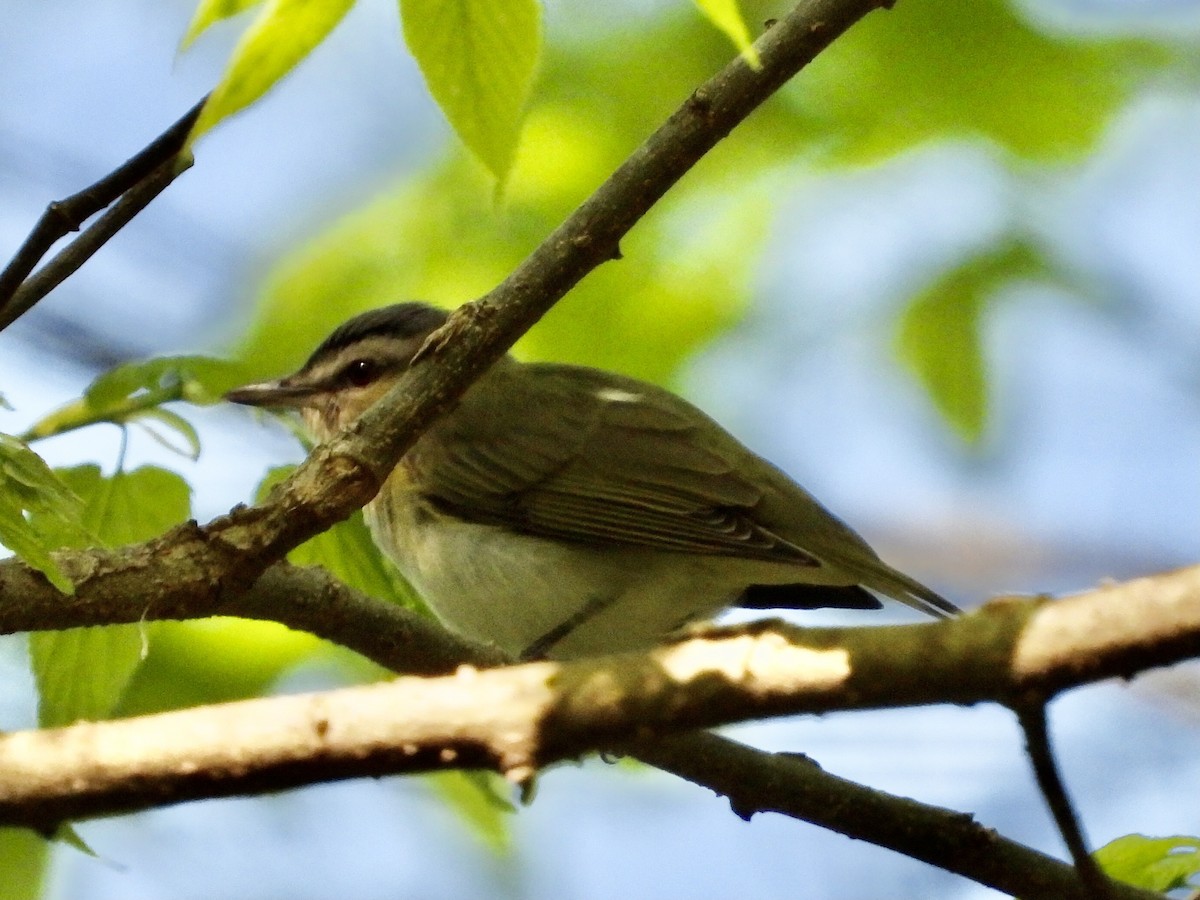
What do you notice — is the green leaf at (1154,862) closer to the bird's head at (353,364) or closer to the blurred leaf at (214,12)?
the blurred leaf at (214,12)

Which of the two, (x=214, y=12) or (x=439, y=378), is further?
(x=439, y=378)

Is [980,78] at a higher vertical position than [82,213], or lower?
higher

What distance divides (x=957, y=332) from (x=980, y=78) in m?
0.93

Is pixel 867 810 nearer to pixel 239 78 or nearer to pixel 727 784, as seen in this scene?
pixel 727 784

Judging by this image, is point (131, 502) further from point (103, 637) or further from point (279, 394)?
point (279, 394)

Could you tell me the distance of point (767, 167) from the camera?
557cm

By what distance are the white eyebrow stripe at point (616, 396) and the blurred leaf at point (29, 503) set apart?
9.80ft

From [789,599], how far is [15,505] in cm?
311

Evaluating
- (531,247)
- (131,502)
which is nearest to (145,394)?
(131,502)

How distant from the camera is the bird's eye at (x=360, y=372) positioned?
5785mm

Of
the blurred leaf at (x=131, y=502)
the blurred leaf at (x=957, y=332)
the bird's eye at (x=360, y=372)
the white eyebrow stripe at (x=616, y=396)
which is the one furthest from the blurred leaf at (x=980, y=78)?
the blurred leaf at (x=131, y=502)

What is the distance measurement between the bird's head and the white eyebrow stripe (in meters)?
0.81

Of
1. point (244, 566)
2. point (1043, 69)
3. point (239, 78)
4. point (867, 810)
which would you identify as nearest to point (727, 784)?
point (867, 810)

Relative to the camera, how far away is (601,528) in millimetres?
4789
